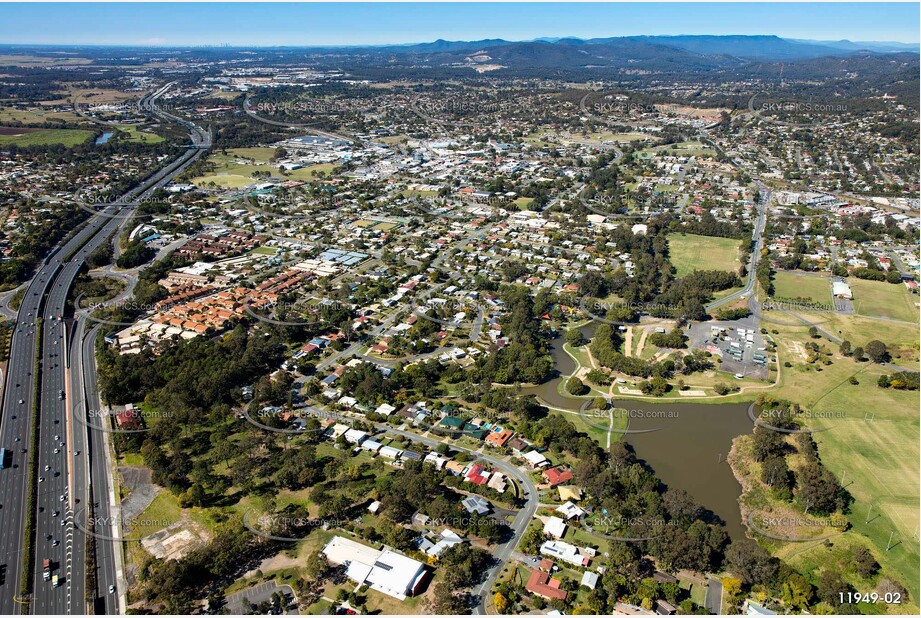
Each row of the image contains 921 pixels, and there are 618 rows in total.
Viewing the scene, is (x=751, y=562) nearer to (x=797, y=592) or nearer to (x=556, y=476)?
(x=797, y=592)

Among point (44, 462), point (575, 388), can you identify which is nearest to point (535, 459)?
point (575, 388)

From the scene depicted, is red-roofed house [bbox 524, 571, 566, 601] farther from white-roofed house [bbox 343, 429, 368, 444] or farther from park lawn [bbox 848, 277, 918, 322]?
park lawn [bbox 848, 277, 918, 322]

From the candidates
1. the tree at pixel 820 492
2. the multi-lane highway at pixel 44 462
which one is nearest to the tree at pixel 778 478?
the tree at pixel 820 492

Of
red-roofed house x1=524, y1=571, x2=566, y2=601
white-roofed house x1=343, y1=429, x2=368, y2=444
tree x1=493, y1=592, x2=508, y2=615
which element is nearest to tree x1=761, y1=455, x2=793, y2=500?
red-roofed house x1=524, y1=571, x2=566, y2=601

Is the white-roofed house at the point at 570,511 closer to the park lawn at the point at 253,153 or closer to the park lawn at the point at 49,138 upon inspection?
the park lawn at the point at 253,153

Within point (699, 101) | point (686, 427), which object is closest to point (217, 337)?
point (686, 427)
